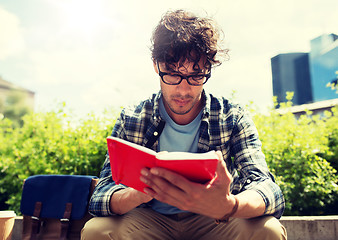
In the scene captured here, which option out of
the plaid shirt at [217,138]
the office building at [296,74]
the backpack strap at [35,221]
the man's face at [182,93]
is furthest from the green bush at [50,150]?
the office building at [296,74]

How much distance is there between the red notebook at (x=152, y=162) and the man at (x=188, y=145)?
129 mm

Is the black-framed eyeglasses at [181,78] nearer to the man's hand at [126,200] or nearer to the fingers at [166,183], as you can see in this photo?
the man's hand at [126,200]

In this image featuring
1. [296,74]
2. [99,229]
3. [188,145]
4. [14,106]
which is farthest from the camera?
[296,74]

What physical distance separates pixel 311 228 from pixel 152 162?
7.82 ft

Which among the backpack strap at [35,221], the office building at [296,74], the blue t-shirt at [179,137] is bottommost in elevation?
the backpack strap at [35,221]

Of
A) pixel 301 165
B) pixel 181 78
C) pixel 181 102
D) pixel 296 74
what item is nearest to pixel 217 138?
pixel 181 102

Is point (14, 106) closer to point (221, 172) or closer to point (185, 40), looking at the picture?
point (185, 40)

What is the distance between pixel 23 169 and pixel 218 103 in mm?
2706

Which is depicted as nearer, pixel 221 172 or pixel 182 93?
pixel 221 172

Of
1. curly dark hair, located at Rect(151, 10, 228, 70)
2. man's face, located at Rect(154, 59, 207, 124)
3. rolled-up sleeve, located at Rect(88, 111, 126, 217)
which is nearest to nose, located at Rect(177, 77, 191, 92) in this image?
man's face, located at Rect(154, 59, 207, 124)

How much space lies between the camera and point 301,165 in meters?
3.32

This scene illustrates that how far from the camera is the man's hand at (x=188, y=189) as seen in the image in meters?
1.06

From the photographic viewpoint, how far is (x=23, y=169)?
11.4 ft

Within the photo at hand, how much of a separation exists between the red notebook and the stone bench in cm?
207
